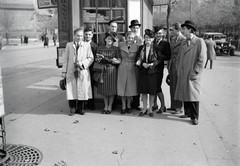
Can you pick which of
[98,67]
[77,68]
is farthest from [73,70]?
[98,67]

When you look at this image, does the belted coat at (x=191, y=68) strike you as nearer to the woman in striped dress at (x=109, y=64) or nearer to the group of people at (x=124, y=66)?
the group of people at (x=124, y=66)

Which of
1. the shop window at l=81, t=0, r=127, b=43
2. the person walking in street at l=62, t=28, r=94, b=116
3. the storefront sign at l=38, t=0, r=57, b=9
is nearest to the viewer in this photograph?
the person walking in street at l=62, t=28, r=94, b=116

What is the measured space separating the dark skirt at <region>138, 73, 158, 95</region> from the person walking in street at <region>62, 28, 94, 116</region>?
1.23 m

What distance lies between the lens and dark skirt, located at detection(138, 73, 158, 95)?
6.22 meters

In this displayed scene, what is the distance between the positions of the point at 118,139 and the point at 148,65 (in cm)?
191

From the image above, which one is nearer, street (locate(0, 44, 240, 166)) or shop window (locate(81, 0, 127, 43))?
street (locate(0, 44, 240, 166))

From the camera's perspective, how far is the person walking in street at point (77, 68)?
6316mm

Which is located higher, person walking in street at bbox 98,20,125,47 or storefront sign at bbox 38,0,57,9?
storefront sign at bbox 38,0,57,9

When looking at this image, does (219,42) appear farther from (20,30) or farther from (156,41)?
(20,30)

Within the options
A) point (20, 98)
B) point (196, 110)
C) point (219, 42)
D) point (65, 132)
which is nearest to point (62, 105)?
point (20, 98)

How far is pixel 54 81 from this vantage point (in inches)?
450

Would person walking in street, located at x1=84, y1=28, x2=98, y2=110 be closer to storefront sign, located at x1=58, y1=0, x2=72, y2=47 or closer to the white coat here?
the white coat

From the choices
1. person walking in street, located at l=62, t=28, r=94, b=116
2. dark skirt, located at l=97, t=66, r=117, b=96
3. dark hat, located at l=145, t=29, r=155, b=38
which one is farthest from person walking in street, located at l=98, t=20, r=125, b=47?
dark hat, located at l=145, t=29, r=155, b=38

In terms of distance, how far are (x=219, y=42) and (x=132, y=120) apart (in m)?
22.7
